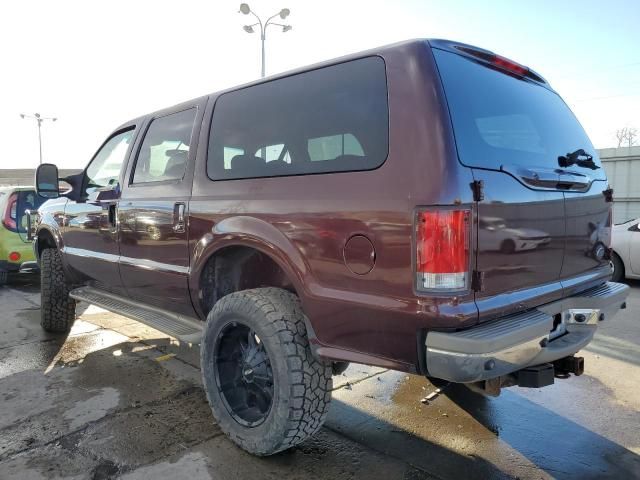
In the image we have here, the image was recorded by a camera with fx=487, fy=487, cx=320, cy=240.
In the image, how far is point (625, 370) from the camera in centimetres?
396

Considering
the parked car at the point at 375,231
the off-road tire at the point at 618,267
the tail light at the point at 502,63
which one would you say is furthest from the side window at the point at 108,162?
the off-road tire at the point at 618,267

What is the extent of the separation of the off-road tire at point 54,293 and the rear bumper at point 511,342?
4.14 m

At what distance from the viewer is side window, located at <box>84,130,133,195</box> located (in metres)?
4.04

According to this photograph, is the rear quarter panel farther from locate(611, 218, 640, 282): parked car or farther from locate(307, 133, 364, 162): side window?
locate(611, 218, 640, 282): parked car

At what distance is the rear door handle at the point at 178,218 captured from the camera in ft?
10.2

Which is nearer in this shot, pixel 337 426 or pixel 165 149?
pixel 337 426

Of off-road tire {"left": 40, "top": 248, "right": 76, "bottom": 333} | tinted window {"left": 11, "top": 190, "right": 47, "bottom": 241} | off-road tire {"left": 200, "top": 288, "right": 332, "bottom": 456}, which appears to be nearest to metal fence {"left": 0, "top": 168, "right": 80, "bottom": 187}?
tinted window {"left": 11, "top": 190, "right": 47, "bottom": 241}

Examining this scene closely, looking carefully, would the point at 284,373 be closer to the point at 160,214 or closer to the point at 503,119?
the point at 160,214

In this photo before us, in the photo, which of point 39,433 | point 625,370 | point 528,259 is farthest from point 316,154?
point 625,370

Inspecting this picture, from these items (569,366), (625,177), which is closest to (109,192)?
(569,366)

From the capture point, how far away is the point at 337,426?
3031 mm

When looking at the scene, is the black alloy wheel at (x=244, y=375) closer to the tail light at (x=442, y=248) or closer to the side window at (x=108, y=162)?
the tail light at (x=442, y=248)

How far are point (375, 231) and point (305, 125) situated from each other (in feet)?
2.69

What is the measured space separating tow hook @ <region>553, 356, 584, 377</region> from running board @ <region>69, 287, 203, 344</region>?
2.06 meters
